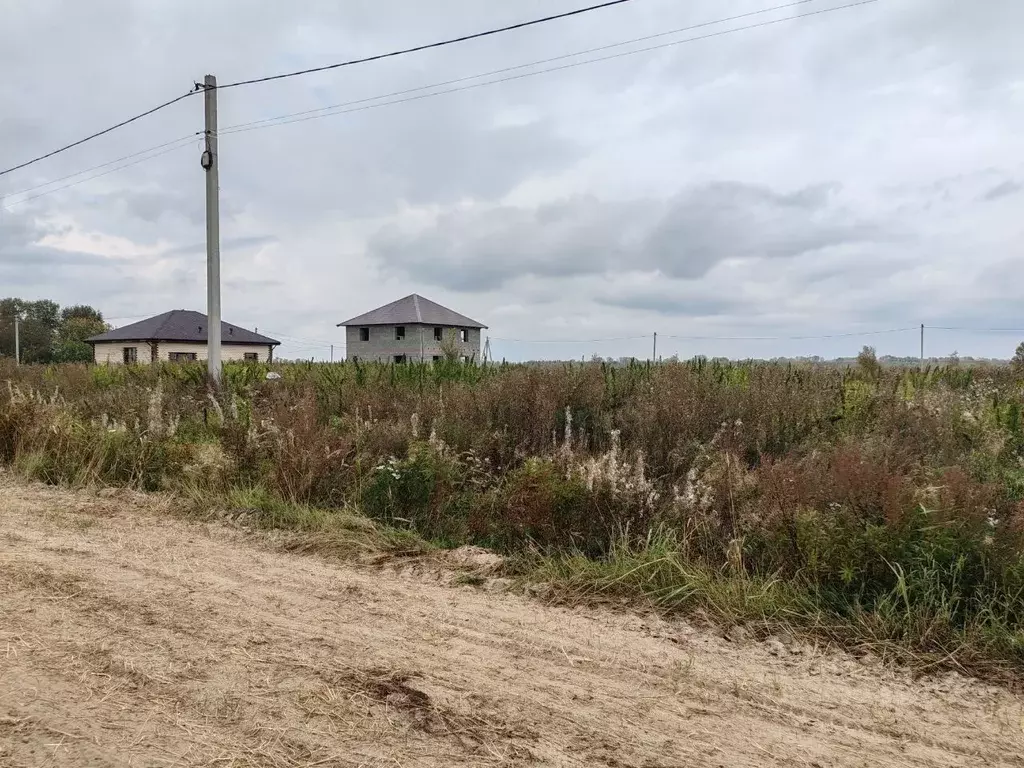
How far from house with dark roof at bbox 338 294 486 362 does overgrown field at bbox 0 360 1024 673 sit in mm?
44029

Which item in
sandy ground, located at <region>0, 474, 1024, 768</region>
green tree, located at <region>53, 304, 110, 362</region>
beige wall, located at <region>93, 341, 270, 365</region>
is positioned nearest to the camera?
sandy ground, located at <region>0, 474, 1024, 768</region>

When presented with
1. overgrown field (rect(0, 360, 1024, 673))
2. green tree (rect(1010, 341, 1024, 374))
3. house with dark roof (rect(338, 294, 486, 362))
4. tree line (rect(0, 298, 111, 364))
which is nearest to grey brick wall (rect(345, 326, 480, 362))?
house with dark roof (rect(338, 294, 486, 362))

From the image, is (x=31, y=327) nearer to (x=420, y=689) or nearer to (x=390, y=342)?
(x=390, y=342)

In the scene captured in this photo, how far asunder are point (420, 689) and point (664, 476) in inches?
137

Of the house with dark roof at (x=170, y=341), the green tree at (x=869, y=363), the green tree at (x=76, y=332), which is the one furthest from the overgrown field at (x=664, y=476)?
the green tree at (x=76, y=332)

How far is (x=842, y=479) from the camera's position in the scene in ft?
15.0

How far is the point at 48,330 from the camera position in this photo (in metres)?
77.6

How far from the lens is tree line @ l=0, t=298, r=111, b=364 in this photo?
66.7 meters

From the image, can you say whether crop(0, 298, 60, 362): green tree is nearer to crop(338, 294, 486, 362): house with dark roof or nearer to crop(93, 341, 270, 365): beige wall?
crop(93, 341, 270, 365): beige wall

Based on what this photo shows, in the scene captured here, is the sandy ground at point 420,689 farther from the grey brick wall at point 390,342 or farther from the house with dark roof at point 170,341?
the house with dark roof at point 170,341

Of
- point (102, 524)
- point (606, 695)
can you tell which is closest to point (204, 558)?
point (102, 524)

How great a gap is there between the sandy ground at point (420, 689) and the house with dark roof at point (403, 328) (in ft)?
161

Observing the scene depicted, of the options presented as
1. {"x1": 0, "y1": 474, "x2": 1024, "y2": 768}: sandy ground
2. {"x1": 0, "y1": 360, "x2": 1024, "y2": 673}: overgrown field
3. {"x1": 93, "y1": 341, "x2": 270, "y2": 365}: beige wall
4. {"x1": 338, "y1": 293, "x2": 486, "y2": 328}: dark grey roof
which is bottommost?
{"x1": 0, "y1": 474, "x2": 1024, "y2": 768}: sandy ground

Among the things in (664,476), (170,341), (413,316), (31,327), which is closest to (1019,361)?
(664,476)
